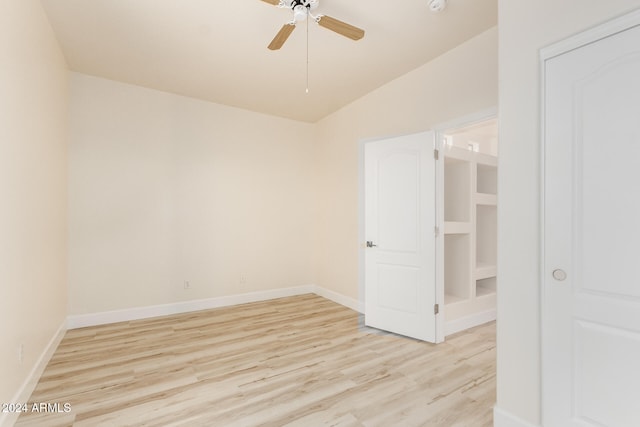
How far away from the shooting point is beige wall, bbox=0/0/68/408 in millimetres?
1759

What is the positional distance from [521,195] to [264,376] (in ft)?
7.62

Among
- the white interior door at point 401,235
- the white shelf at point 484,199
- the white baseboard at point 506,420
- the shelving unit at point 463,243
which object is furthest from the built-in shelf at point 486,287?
the white baseboard at point 506,420

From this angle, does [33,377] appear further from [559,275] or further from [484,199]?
[484,199]

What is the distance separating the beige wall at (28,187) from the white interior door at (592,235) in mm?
3100

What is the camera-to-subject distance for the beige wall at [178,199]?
3.59 meters

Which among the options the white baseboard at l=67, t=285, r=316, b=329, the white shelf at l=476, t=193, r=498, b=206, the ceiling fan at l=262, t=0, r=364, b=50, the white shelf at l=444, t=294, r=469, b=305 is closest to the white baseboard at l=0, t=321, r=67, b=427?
the white baseboard at l=67, t=285, r=316, b=329

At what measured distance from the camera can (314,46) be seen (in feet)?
9.71

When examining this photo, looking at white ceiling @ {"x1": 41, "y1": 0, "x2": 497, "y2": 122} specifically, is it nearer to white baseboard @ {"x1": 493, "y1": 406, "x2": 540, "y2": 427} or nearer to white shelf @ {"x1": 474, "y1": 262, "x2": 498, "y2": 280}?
white shelf @ {"x1": 474, "y1": 262, "x2": 498, "y2": 280}

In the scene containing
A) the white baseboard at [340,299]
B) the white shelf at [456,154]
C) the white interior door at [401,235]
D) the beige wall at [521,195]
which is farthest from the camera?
the white baseboard at [340,299]

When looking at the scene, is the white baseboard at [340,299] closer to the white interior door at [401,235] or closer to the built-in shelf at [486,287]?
the white interior door at [401,235]

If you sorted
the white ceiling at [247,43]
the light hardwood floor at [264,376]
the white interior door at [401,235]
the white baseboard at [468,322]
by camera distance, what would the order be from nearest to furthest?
the light hardwood floor at [264,376] → the white ceiling at [247,43] → the white interior door at [401,235] → the white baseboard at [468,322]

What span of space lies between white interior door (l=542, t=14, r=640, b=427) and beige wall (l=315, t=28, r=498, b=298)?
1.15m

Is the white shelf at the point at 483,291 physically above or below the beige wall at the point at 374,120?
below

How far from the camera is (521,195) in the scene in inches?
70.5
